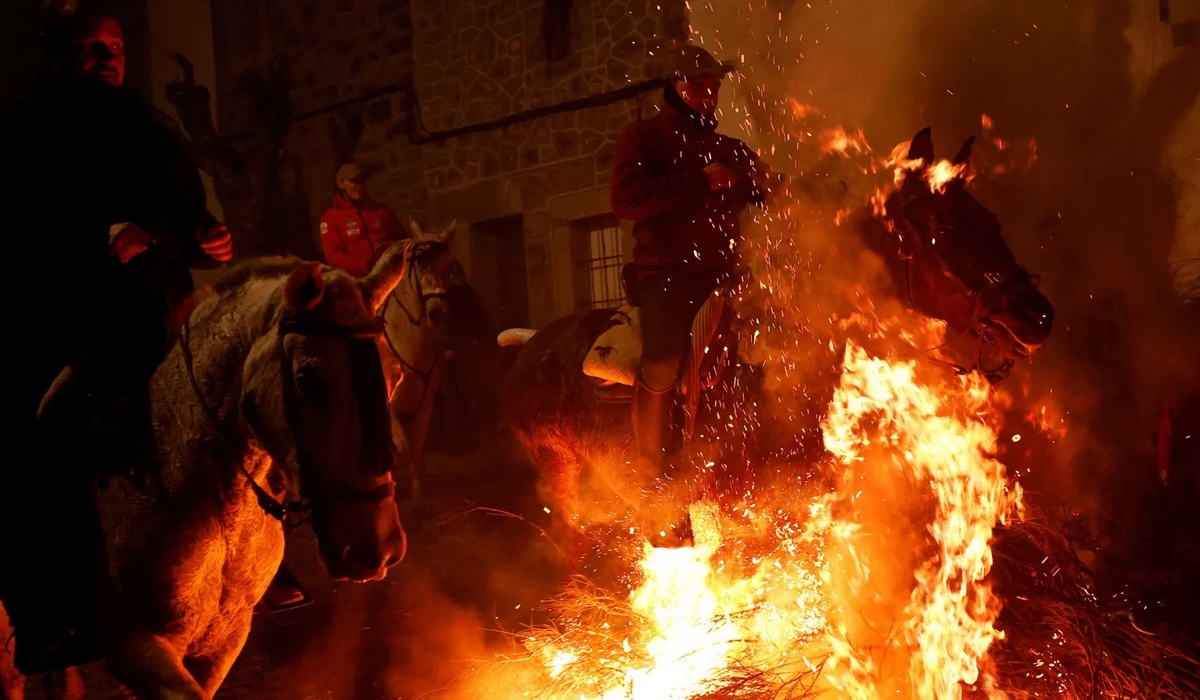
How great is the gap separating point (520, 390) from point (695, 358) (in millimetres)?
2222

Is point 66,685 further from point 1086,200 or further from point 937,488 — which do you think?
point 1086,200

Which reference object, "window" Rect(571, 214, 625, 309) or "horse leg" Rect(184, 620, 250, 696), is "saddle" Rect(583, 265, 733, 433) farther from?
"window" Rect(571, 214, 625, 309)

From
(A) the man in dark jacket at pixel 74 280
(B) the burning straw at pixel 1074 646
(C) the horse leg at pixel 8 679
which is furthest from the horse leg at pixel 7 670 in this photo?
(B) the burning straw at pixel 1074 646

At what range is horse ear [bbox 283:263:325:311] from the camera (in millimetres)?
2684

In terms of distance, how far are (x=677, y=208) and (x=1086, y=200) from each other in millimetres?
3019

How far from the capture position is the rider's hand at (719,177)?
5.38 metres

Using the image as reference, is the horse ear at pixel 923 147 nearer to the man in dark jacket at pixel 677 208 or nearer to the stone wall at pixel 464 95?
the man in dark jacket at pixel 677 208

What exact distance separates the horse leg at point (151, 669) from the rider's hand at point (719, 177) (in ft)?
12.2

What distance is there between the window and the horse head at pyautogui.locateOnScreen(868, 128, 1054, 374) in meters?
9.60

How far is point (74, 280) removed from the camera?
3.28 metres

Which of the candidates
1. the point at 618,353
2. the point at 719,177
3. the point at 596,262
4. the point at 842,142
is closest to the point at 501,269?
the point at 596,262

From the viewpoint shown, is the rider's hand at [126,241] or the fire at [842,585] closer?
the rider's hand at [126,241]

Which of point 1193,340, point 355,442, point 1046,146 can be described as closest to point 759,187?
point 1046,146

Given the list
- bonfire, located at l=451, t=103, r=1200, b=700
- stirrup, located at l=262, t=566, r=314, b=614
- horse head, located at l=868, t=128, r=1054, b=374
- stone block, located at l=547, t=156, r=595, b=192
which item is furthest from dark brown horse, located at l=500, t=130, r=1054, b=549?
stone block, located at l=547, t=156, r=595, b=192
